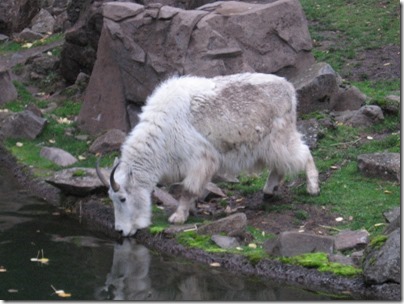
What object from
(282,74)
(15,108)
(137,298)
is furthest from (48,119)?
(137,298)

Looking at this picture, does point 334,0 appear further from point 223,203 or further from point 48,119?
point 223,203

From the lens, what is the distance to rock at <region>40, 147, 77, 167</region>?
1412 cm

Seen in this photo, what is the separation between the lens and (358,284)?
864 cm

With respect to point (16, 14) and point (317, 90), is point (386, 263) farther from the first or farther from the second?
point (16, 14)

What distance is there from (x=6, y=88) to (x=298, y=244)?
417 inches

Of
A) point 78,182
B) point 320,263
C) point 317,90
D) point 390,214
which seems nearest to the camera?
point 320,263

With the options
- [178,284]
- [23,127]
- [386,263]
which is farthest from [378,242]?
[23,127]

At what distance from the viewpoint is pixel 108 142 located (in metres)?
14.5

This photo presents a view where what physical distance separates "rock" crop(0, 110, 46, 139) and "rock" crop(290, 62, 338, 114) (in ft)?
16.2

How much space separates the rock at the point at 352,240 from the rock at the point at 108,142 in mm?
5539

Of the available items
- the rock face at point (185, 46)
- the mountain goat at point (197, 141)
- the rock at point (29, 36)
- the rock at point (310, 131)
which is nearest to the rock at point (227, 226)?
the mountain goat at point (197, 141)

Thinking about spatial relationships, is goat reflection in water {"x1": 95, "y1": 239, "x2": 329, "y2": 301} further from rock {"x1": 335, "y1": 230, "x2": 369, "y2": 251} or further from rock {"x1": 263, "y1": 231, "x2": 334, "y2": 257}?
rock {"x1": 335, "y1": 230, "x2": 369, "y2": 251}

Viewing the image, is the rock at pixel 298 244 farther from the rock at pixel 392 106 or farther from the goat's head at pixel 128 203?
the rock at pixel 392 106

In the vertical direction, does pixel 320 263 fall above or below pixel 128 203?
below
